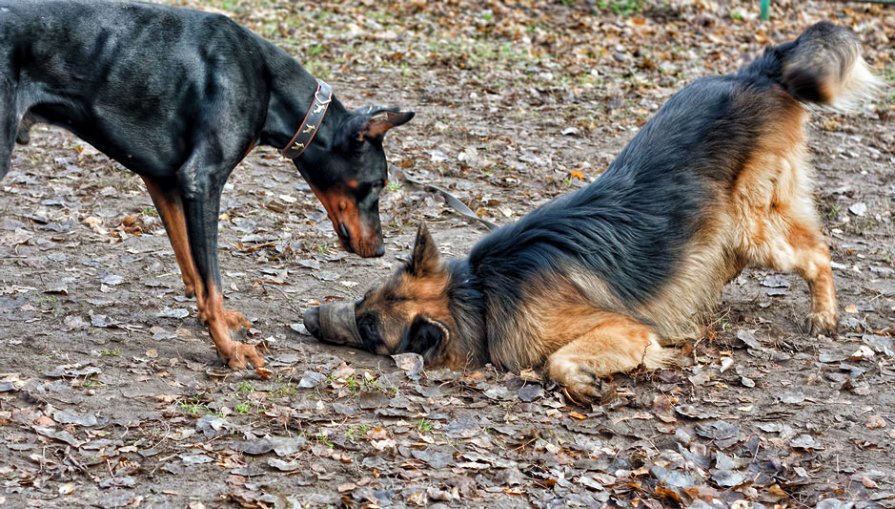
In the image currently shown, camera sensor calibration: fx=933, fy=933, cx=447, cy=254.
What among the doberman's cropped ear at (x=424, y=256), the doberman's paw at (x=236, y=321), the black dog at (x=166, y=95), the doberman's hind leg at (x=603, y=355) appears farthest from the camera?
the doberman's paw at (x=236, y=321)

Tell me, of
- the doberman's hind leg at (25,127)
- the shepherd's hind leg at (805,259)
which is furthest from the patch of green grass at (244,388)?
the shepherd's hind leg at (805,259)

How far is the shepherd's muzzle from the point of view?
17.2ft

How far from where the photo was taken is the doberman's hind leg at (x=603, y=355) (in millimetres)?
4820

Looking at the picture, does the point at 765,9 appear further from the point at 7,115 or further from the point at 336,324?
the point at 7,115

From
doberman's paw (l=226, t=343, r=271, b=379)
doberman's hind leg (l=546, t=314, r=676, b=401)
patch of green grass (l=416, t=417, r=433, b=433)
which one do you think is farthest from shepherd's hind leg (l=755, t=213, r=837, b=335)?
doberman's paw (l=226, t=343, r=271, b=379)

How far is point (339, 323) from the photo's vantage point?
526 centimetres

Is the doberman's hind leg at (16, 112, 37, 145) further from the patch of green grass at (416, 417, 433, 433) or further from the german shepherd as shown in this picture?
the patch of green grass at (416, 417, 433, 433)

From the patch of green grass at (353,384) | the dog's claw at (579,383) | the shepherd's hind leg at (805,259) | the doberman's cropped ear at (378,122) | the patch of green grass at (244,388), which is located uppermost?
the doberman's cropped ear at (378,122)

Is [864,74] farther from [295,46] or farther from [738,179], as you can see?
[295,46]

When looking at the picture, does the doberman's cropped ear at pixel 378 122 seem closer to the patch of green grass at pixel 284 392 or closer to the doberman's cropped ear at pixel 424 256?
the doberman's cropped ear at pixel 424 256

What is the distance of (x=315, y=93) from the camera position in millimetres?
5141

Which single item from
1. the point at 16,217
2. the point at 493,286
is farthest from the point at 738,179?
the point at 16,217

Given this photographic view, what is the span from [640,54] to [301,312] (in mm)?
7775

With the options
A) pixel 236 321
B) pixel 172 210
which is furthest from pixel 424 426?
pixel 172 210
